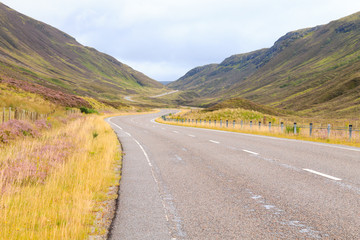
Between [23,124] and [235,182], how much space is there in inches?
441

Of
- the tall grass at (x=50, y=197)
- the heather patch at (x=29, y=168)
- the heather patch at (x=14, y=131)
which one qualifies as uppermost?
the heather patch at (x=14, y=131)

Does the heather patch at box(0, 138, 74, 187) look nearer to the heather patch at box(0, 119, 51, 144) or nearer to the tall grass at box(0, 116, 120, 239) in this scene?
the tall grass at box(0, 116, 120, 239)

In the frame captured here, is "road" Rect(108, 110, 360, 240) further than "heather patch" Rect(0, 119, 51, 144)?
No

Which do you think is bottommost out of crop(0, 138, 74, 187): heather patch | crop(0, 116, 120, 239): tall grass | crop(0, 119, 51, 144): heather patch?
crop(0, 116, 120, 239): tall grass

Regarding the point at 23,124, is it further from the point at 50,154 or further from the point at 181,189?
the point at 181,189

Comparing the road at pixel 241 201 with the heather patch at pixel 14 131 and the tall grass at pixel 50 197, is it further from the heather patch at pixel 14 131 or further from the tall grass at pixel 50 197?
the heather patch at pixel 14 131

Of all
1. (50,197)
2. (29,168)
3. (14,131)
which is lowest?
(50,197)

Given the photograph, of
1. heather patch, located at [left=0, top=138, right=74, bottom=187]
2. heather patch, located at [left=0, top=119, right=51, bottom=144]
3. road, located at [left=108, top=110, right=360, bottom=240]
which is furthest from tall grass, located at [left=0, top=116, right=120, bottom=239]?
heather patch, located at [left=0, top=119, right=51, bottom=144]

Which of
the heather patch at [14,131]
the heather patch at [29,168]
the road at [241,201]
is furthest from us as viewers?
the heather patch at [14,131]

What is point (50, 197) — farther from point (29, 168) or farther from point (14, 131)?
point (14, 131)

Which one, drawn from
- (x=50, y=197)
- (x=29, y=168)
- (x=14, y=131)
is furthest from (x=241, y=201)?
(x=14, y=131)

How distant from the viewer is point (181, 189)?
601cm

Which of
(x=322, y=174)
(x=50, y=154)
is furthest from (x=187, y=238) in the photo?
(x=50, y=154)

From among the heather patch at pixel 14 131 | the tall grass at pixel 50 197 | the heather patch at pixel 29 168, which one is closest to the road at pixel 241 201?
the tall grass at pixel 50 197
